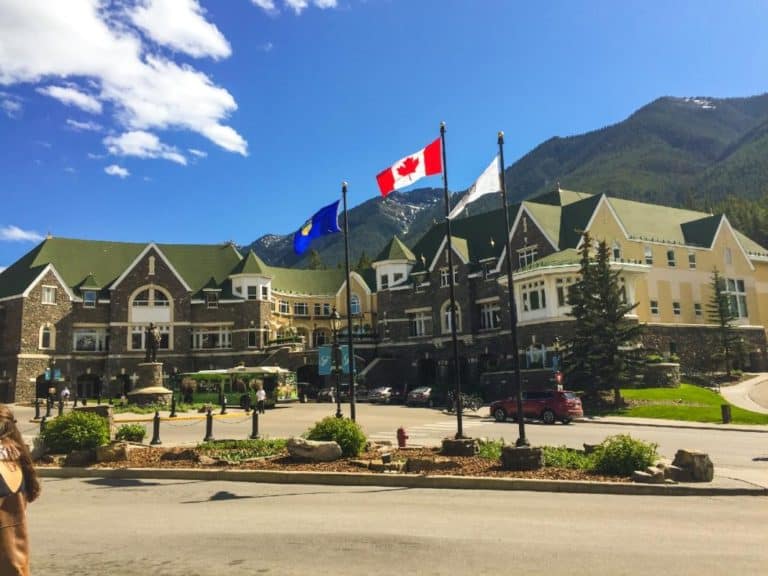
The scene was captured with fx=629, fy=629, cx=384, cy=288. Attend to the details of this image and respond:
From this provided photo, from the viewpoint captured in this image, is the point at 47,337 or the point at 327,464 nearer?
the point at 327,464

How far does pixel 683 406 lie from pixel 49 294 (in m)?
55.9

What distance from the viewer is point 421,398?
4503cm

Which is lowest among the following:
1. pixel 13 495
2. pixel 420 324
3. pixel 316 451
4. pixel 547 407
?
pixel 316 451

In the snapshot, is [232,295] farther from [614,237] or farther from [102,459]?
[102,459]

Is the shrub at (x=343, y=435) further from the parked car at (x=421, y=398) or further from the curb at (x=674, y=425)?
the parked car at (x=421, y=398)

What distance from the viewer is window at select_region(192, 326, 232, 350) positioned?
214 ft

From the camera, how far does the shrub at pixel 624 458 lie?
13.6 m

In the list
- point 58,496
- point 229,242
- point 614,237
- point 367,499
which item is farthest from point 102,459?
point 229,242

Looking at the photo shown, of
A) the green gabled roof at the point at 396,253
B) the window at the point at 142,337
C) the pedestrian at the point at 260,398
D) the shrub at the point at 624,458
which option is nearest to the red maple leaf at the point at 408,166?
the shrub at the point at 624,458

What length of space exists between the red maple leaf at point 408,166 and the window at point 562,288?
2835 cm

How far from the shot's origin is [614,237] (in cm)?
5169

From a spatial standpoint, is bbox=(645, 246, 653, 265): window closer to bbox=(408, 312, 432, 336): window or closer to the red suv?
bbox=(408, 312, 432, 336): window

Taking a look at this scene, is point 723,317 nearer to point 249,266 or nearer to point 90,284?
point 249,266

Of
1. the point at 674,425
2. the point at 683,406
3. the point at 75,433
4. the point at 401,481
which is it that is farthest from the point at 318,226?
the point at 683,406
